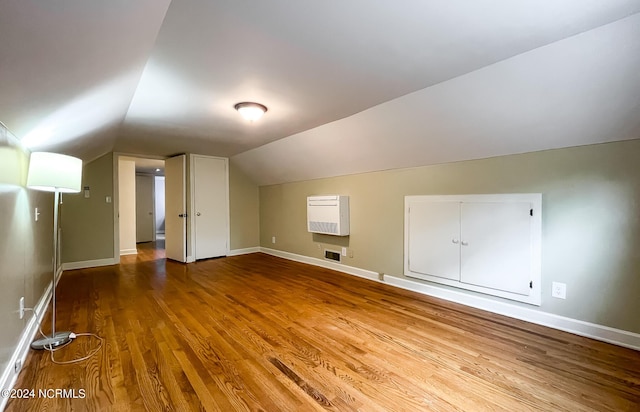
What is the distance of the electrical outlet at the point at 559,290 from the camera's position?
2.46m

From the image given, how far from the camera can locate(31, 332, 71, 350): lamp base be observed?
2.15 meters

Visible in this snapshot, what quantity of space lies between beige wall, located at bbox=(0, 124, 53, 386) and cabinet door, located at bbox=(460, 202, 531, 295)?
368 centimetres

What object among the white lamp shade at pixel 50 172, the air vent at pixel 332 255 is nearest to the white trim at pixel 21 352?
the white lamp shade at pixel 50 172

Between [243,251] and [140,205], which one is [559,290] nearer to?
[243,251]

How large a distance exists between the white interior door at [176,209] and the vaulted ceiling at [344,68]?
6.84 feet

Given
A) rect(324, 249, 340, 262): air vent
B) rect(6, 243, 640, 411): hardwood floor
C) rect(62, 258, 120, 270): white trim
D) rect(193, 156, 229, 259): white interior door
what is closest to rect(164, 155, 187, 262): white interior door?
rect(193, 156, 229, 259): white interior door

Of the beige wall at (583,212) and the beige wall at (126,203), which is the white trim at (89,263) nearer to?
the beige wall at (126,203)

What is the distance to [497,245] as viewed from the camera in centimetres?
285

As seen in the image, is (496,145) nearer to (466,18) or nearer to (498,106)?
(498,106)

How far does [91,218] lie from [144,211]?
3746 millimetres

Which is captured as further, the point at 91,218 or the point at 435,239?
the point at 91,218

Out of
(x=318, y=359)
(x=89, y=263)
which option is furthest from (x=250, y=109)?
(x=89, y=263)

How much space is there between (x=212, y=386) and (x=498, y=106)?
9.55ft

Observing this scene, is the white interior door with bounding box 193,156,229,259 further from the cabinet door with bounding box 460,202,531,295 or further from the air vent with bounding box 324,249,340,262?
the cabinet door with bounding box 460,202,531,295
